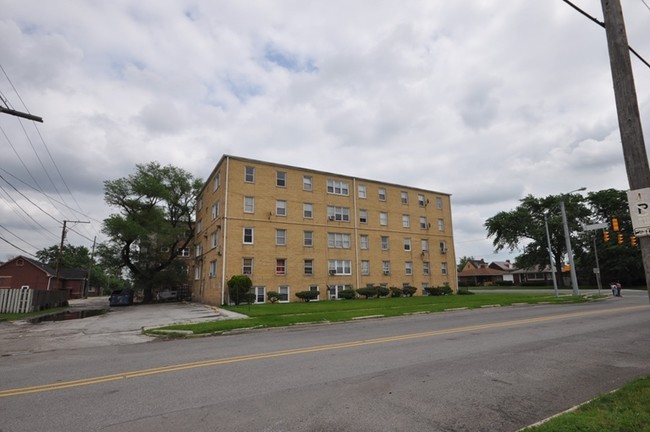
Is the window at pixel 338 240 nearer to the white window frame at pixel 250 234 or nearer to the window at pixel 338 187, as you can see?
the window at pixel 338 187

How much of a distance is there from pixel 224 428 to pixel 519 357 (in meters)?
6.74

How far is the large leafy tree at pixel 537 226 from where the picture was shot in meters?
60.7

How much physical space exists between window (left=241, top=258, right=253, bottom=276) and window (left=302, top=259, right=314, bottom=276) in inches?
191

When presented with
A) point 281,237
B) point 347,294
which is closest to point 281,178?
point 281,237

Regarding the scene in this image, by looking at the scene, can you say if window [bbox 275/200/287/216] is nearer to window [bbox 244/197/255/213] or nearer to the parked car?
window [bbox 244/197/255/213]

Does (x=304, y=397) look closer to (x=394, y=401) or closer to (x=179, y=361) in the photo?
(x=394, y=401)

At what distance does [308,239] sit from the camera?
33781 millimetres

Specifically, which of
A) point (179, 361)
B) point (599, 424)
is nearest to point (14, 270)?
point (179, 361)

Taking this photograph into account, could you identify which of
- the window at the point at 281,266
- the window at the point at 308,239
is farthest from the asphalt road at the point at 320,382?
the window at the point at 308,239

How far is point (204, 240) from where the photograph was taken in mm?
37156

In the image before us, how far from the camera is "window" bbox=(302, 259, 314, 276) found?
3267 centimetres

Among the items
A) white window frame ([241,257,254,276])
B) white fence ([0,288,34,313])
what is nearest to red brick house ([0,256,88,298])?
white fence ([0,288,34,313])

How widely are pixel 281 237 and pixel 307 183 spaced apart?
5996 millimetres

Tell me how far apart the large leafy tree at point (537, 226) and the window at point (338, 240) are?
42.2 m
